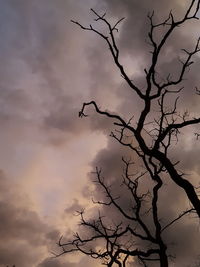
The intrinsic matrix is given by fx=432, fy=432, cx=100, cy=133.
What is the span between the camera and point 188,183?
9.36 meters

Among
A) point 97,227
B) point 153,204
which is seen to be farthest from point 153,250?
point 97,227

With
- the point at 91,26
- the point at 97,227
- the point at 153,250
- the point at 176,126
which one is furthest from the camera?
the point at 97,227

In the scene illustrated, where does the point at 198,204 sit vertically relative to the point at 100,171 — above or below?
below

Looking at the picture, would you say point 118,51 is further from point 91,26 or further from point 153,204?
point 153,204

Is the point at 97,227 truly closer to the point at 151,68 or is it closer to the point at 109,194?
the point at 109,194

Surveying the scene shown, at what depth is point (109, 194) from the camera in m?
20.1

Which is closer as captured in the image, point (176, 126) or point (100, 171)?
point (176, 126)

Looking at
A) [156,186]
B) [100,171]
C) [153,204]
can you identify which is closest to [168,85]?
[156,186]

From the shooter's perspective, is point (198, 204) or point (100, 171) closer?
point (198, 204)

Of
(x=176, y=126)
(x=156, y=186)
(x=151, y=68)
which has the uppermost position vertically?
(x=156, y=186)

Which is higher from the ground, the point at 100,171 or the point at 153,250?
the point at 100,171

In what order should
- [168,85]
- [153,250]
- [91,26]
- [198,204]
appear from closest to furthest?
[198,204] < [168,85] < [91,26] < [153,250]

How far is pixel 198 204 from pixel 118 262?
10330 millimetres

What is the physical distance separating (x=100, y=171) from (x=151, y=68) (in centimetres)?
1025
